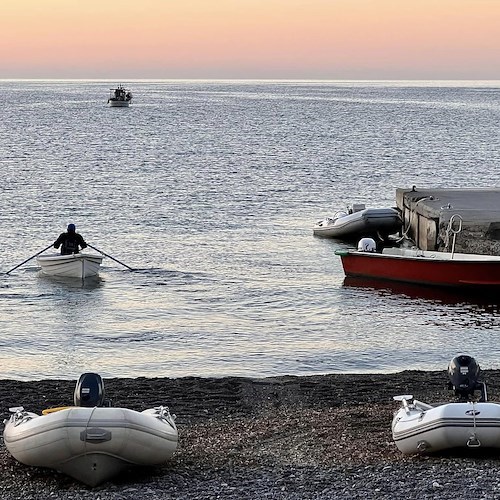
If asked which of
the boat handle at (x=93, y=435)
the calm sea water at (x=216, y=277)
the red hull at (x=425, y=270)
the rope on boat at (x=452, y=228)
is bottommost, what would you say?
the calm sea water at (x=216, y=277)

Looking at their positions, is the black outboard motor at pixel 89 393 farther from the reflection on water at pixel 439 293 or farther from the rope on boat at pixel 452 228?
the rope on boat at pixel 452 228

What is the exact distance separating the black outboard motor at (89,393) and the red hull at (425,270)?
15.2 meters

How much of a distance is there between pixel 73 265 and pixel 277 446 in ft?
49.8

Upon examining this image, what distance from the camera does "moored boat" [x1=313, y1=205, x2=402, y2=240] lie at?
35562 mm

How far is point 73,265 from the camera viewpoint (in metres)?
27.2

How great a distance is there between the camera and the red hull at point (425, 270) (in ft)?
82.7

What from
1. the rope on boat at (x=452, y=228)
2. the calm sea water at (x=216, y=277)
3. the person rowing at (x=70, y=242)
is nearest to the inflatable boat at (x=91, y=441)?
the calm sea water at (x=216, y=277)

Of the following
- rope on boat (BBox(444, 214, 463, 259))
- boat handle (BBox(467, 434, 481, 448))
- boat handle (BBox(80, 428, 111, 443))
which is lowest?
rope on boat (BBox(444, 214, 463, 259))

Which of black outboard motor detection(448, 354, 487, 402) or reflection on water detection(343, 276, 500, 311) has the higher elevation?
black outboard motor detection(448, 354, 487, 402)

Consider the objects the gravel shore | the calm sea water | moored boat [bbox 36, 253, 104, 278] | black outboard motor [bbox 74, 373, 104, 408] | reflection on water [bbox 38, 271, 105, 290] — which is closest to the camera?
the gravel shore

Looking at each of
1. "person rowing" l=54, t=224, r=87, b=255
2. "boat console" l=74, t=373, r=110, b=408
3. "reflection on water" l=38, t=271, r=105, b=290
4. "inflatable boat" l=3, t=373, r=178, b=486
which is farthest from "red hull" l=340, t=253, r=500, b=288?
"boat console" l=74, t=373, r=110, b=408

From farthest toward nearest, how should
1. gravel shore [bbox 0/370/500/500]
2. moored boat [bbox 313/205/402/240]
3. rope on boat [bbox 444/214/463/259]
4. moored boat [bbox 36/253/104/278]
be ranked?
1. moored boat [bbox 313/205/402/240]
2. rope on boat [bbox 444/214/463/259]
3. moored boat [bbox 36/253/104/278]
4. gravel shore [bbox 0/370/500/500]

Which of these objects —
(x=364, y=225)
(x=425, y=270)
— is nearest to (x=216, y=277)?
(x=425, y=270)

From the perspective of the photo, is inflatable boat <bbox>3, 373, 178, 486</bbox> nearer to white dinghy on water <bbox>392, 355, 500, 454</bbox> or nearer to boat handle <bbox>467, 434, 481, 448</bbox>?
white dinghy on water <bbox>392, 355, 500, 454</bbox>
